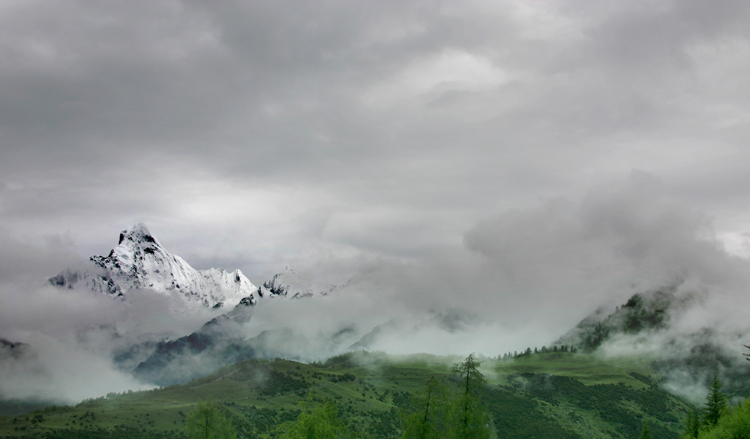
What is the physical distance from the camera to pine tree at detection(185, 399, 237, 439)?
5025cm

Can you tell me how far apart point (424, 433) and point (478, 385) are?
6070 millimetres

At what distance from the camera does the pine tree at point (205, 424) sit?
165 feet

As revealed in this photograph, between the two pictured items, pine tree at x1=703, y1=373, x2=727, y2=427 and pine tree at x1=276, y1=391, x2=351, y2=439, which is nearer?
pine tree at x1=276, y1=391, x2=351, y2=439

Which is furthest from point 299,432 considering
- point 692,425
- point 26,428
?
point 26,428

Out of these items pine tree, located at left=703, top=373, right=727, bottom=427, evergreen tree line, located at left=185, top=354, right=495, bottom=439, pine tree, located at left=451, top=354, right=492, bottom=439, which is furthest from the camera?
pine tree, located at left=703, top=373, right=727, bottom=427

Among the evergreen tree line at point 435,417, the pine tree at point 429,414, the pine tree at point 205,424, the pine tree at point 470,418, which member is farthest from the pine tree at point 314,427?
the pine tree at point 205,424

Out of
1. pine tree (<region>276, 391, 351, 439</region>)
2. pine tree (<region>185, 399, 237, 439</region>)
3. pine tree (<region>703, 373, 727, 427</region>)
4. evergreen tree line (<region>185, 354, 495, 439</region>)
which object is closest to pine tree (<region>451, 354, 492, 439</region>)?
evergreen tree line (<region>185, 354, 495, 439</region>)

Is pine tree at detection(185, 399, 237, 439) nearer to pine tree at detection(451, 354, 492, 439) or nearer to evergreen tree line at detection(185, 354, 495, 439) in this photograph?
evergreen tree line at detection(185, 354, 495, 439)

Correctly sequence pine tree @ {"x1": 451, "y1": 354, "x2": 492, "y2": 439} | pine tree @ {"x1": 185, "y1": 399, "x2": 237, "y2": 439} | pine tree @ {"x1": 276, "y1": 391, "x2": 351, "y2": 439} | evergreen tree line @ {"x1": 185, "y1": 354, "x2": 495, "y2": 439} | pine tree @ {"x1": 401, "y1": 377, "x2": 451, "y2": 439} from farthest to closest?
pine tree @ {"x1": 185, "y1": 399, "x2": 237, "y2": 439} → pine tree @ {"x1": 401, "y1": 377, "x2": 451, "y2": 439} → pine tree @ {"x1": 451, "y1": 354, "x2": 492, "y2": 439} → evergreen tree line @ {"x1": 185, "y1": 354, "x2": 495, "y2": 439} → pine tree @ {"x1": 276, "y1": 391, "x2": 351, "y2": 439}

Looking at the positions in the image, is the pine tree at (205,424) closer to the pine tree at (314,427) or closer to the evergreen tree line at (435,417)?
the evergreen tree line at (435,417)

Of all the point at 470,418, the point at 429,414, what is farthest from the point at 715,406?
the point at 429,414

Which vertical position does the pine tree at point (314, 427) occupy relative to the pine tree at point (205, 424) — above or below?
above

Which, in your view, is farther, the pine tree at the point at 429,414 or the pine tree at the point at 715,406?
the pine tree at the point at 715,406

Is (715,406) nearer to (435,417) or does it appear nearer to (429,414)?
(435,417)
